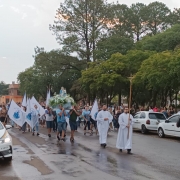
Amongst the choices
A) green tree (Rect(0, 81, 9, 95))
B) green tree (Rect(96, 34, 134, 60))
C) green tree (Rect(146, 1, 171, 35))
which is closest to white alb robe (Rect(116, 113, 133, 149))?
green tree (Rect(96, 34, 134, 60))

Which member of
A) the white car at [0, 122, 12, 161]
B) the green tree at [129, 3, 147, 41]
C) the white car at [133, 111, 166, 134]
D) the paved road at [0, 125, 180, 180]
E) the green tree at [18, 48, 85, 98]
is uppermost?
the green tree at [129, 3, 147, 41]

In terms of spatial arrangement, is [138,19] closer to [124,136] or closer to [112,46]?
[112,46]

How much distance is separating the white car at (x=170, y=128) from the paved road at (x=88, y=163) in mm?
4116

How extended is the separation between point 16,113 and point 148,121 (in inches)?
306

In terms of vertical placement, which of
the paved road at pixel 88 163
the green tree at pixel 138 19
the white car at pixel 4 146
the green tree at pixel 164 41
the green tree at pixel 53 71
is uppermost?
the green tree at pixel 138 19

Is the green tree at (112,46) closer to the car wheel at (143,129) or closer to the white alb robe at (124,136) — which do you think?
the car wheel at (143,129)

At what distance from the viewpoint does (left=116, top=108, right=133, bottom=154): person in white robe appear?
13.1m

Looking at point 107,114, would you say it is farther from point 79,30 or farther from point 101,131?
point 79,30

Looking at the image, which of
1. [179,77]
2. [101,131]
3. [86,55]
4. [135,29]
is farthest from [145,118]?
[135,29]

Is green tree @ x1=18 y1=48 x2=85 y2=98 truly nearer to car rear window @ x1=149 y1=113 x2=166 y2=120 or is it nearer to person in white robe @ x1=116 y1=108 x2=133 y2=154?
car rear window @ x1=149 y1=113 x2=166 y2=120

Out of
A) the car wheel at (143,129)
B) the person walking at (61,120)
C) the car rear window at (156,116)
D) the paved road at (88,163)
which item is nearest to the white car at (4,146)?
the paved road at (88,163)

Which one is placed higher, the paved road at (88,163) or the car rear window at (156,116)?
the car rear window at (156,116)

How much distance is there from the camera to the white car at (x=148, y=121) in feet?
72.1

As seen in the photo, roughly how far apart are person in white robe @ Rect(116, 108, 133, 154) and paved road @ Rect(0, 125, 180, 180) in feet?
0.96
